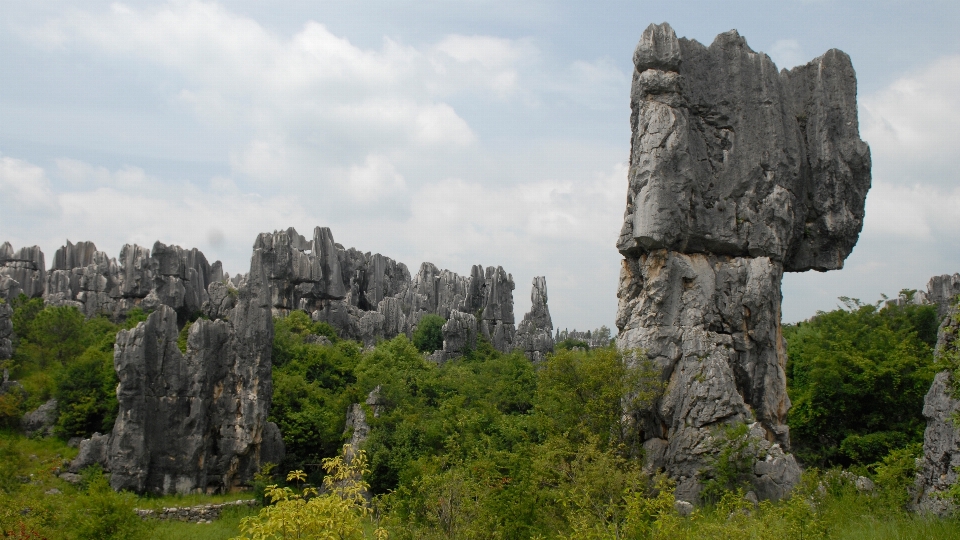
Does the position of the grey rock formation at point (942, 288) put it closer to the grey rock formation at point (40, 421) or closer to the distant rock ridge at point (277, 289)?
the distant rock ridge at point (277, 289)

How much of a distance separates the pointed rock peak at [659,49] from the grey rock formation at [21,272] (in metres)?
47.1

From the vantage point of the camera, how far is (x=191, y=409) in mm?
28062

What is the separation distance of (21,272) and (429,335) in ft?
100.0

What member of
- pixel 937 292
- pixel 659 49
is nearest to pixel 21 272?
pixel 659 49

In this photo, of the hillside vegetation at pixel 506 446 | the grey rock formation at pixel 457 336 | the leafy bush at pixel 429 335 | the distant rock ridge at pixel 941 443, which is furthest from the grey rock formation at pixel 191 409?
the leafy bush at pixel 429 335

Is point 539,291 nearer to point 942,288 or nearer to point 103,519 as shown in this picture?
point 942,288

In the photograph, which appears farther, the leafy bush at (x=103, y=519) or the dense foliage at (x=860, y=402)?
the dense foliage at (x=860, y=402)

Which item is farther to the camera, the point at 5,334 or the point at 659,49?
the point at 5,334

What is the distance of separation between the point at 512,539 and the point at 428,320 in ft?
156

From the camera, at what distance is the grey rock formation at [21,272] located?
51844mm

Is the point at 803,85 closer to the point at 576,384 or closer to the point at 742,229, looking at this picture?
the point at 742,229

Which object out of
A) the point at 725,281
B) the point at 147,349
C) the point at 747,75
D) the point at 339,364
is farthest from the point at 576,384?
the point at 339,364

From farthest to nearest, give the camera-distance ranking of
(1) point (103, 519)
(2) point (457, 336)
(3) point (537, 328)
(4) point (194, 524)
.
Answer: (3) point (537, 328), (2) point (457, 336), (4) point (194, 524), (1) point (103, 519)

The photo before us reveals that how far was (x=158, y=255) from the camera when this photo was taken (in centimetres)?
5391
